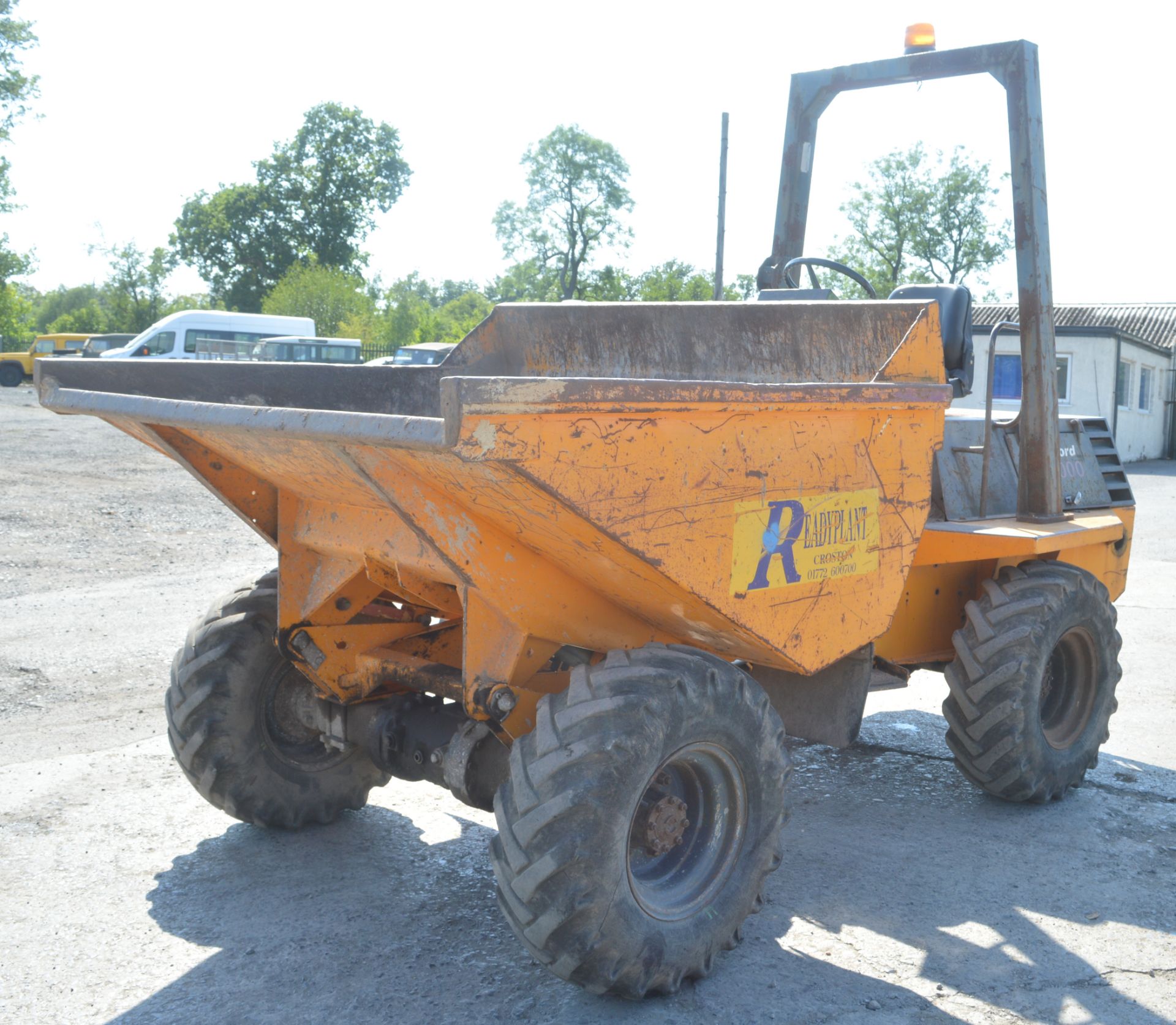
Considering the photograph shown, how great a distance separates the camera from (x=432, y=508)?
295 cm

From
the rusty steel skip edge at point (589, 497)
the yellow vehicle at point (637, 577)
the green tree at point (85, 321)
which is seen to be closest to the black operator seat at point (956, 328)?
the yellow vehicle at point (637, 577)

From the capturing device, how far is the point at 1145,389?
28.2 metres

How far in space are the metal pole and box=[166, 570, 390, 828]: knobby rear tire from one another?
14.7m

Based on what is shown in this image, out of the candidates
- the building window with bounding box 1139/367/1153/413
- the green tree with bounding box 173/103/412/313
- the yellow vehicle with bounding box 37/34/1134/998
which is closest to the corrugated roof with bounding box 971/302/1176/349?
the building window with bounding box 1139/367/1153/413

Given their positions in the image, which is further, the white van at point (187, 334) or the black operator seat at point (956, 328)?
the white van at point (187, 334)

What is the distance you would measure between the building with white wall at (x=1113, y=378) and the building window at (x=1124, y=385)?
14 millimetres

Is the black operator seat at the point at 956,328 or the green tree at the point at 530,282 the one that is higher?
the green tree at the point at 530,282

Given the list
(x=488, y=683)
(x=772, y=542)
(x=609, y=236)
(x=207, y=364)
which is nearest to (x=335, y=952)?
(x=488, y=683)

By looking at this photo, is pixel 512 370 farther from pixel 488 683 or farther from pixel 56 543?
pixel 56 543

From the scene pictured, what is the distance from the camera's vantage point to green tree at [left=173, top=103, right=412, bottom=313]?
54.9m

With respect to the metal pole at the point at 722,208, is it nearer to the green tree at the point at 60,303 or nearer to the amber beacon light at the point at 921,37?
the amber beacon light at the point at 921,37

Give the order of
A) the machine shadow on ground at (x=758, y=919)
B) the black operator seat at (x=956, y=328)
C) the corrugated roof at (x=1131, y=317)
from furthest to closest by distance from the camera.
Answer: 1. the corrugated roof at (x=1131, y=317)
2. the black operator seat at (x=956, y=328)
3. the machine shadow on ground at (x=758, y=919)

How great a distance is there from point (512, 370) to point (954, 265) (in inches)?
2091

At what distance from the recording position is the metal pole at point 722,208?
1850 centimetres
